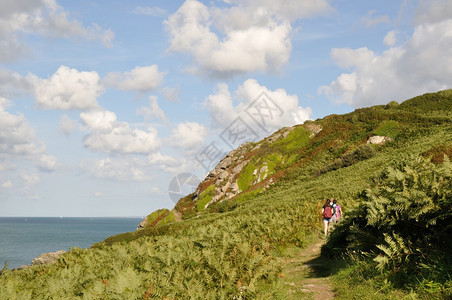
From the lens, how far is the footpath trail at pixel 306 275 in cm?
778

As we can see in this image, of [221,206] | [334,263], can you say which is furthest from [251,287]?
[221,206]

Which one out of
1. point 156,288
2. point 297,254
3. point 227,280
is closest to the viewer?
point 156,288

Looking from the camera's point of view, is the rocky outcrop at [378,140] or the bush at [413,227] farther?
the rocky outcrop at [378,140]

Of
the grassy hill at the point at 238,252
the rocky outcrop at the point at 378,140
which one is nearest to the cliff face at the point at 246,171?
the grassy hill at the point at 238,252

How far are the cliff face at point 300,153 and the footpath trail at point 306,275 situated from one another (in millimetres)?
36421

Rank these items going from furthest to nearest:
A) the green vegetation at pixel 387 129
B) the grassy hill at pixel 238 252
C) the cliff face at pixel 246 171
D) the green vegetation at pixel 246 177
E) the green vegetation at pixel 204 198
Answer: the green vegetation at pixel 246 177
the cliff face at pixel 246 171
the green vegetation at pixel 204 198
the green vegetation at pixel 387 129
the grassy hill at pixel 238 252

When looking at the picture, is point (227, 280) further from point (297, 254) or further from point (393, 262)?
point (297, 254)

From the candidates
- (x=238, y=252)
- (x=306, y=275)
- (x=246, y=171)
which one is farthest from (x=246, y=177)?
(x=238, y=252)

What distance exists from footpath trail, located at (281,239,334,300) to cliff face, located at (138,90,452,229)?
3642 centimetres

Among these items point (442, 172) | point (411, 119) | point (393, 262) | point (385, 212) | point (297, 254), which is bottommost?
point (297, 254)

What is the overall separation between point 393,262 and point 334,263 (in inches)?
113

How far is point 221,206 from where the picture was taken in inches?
1823

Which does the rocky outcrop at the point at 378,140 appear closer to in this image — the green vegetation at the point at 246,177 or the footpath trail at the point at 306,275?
the green vegetation at the point at 246,177

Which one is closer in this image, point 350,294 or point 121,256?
Answer: point 350,294
